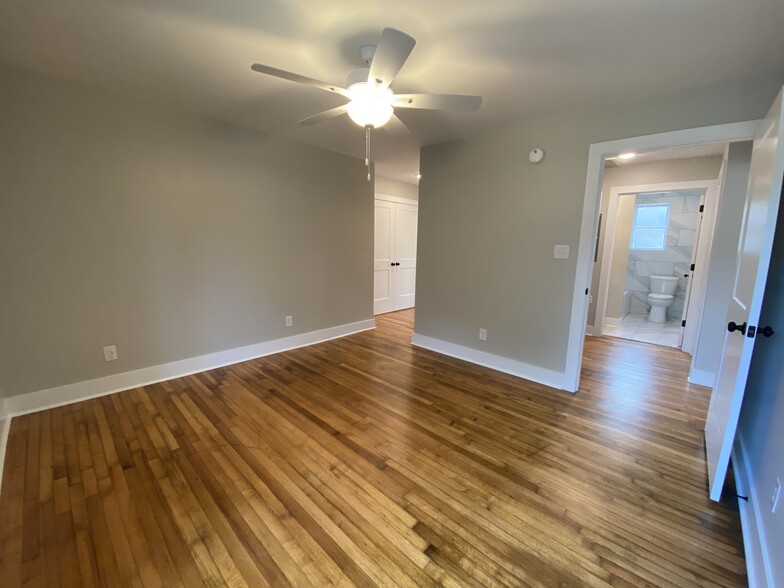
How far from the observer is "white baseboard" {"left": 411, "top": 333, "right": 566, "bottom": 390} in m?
2.98

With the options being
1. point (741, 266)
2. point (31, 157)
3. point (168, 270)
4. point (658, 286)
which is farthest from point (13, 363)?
point (658, 286)

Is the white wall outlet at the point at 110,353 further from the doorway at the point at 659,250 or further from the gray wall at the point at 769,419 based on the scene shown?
the doorway at the point at 659,250

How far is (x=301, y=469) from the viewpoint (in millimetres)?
1840

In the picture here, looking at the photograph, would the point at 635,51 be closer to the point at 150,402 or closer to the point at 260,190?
the point at 260,190

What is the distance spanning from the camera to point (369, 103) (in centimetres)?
176

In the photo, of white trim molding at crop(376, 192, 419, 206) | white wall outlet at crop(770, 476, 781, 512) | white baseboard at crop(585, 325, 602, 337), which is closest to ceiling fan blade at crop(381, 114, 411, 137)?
white trim molding at crop(376, 192, 419, 206)

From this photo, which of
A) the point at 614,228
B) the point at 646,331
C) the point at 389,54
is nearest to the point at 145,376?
the point at 389,54

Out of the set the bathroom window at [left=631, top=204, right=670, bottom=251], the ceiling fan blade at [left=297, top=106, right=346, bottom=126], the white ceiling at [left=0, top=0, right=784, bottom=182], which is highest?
the white ceiling at [left=0, top=0, right=784, bottom=182]

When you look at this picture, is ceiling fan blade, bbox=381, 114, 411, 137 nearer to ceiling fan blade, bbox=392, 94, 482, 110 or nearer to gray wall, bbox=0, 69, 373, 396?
gray wall, bbox=0, 69, 373, 396

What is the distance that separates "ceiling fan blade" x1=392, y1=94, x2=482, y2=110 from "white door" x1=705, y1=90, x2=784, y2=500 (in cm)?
135

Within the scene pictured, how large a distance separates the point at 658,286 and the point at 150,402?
304 inches

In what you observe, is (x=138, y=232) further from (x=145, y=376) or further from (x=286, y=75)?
(x=286, y=75)

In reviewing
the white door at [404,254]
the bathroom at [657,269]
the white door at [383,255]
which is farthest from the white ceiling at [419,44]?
the bathroom at [657,269]

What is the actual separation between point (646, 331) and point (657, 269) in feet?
5.79
